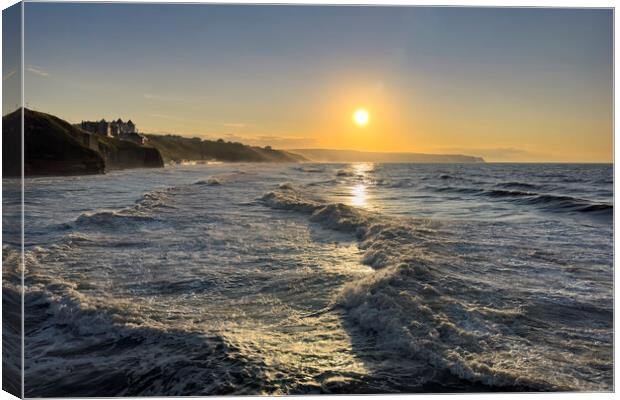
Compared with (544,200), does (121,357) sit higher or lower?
lower

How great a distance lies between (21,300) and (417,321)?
3.40m

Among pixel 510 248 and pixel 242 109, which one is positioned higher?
pixel 242 109

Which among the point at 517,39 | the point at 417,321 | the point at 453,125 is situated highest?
the point at 517,39

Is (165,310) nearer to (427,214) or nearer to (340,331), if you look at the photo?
(340,331)

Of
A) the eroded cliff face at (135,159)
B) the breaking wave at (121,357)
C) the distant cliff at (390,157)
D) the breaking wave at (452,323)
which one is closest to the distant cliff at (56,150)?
the eroded cliff face at (135,159)

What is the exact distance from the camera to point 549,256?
24.1 ft

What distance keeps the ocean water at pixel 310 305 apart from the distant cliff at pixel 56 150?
1.22ft

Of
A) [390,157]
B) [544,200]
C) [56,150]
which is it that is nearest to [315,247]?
[390,157]

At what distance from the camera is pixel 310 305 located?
17.4ft

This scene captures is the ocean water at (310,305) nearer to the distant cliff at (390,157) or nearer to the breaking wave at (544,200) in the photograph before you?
the distant cliff at (390,157)

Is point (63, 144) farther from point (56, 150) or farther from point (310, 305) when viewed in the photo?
point (310, 305)

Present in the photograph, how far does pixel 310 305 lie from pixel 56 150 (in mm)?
12968

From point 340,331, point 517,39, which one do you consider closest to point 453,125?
point 517,39

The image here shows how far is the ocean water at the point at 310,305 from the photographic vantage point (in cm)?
387
